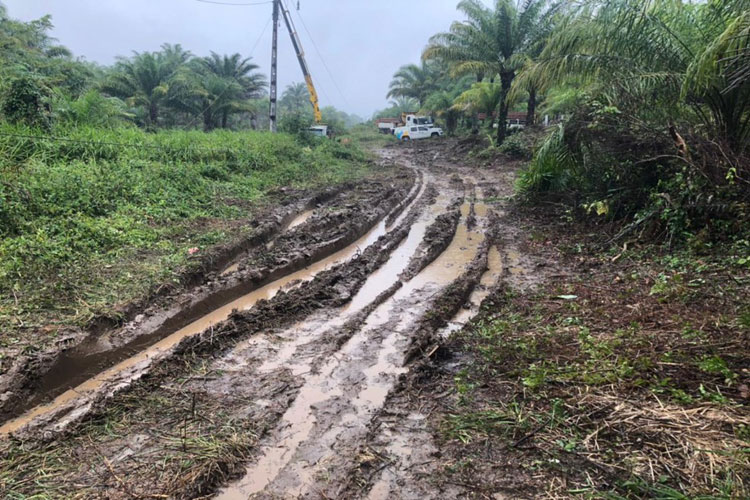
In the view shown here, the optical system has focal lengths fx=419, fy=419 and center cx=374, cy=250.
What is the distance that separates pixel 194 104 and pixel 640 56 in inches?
876

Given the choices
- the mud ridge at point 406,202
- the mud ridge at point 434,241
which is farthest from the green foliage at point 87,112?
the mud ridge at point 434,241

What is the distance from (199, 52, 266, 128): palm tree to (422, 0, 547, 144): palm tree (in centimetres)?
1166

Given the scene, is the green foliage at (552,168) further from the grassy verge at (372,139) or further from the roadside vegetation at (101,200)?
the grassy verge at (372,139)

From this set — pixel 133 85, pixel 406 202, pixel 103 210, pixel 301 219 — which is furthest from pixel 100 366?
pixel 133 85

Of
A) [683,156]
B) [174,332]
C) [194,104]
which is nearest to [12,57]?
[194,104]

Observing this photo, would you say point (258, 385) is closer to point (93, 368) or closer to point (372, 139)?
point (93, 368)

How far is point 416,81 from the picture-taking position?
39250 millimetres

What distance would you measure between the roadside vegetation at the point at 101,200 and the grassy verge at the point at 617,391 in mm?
4045

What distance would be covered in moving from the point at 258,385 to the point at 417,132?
97.0ft

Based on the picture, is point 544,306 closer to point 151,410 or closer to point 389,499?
point 389,499

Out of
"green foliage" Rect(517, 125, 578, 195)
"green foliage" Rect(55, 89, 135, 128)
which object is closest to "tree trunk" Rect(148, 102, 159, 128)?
"green foliage" Rect(55, 89, 135, 128)

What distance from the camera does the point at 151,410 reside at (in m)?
3.41

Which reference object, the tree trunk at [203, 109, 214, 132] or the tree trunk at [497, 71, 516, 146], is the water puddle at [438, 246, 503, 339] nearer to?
the tree trunk at [497, 71, 516, 146]

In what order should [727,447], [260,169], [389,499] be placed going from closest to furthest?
[727,447]
[389,499]
[260,169]
